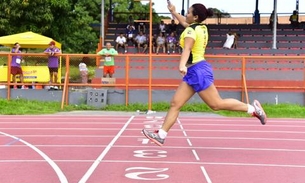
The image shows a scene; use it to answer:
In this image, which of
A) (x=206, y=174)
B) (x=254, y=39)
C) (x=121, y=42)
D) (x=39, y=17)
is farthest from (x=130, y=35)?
(x=206, y=174)

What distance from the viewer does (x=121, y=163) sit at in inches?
309

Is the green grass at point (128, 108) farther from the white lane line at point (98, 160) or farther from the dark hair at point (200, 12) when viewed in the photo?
the dark hair at point (200, 12)

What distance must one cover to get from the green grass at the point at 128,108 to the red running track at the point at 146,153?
2349 millimetres

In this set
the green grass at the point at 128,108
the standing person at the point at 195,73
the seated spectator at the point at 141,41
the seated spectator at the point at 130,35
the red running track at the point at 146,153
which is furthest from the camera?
the seated spectator at the point at 130,35

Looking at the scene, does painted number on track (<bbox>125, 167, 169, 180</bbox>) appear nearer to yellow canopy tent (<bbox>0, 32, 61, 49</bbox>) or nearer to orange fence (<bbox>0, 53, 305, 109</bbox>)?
orange fence (<bbox>0, 53, 305, 109</bbox>)

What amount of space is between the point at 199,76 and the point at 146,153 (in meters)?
1.55

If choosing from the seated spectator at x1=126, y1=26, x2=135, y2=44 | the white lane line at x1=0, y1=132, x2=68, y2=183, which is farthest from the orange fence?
the seated spectator at x1=126, y1=26, x2=135, y2=44

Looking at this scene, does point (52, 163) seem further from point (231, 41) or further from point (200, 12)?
point (231, 41)

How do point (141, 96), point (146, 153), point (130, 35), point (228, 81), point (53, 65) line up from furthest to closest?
point (130, 35) < point (53, 65) < point (228, 81) < point (141, 96) < point (146, 153)

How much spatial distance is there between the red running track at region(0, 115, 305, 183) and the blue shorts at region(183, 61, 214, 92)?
42.9 inches

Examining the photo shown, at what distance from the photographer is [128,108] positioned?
17531 millimetres

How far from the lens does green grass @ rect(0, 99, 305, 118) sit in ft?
53.3

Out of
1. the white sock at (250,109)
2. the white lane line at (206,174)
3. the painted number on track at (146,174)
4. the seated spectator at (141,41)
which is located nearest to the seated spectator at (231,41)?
the seated spectator at (141,41)

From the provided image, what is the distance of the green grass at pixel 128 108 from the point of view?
16.2 metres
